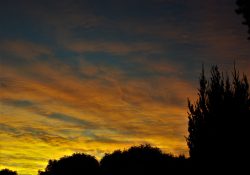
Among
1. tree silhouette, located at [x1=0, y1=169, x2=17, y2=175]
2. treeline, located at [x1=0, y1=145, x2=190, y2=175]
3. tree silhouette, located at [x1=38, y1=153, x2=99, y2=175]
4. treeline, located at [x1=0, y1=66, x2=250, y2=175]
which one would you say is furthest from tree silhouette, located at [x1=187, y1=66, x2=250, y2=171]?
tree silhouette, located at [x1=0, y1=169, x2=17, y2=175]

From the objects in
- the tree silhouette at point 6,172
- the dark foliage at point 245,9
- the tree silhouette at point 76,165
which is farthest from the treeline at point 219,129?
the tree silhouette at point 6,172

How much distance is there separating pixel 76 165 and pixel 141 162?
2471 centimetres

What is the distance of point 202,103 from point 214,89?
1.29m

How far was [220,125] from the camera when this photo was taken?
25078mm

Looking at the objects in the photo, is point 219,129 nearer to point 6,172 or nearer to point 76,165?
point 76,165

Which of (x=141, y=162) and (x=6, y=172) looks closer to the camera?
(x=141, y=162)

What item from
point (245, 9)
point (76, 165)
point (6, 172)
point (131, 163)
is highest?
point (6, 172)

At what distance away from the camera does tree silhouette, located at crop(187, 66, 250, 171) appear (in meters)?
24.2

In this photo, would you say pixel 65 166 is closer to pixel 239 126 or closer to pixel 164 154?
pixel 164 154

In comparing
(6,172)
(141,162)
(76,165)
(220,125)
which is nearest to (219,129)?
(220,125)

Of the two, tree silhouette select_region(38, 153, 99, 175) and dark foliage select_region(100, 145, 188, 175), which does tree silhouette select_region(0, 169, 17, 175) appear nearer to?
tree silhouette select_region(38, 153, 99, 175)

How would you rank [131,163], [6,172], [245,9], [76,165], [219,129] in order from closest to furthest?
[245,9]
[219,129]
[131,163]
[76,165]
[6,172]

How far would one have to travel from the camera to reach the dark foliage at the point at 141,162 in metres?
64.0

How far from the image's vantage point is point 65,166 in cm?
9069
